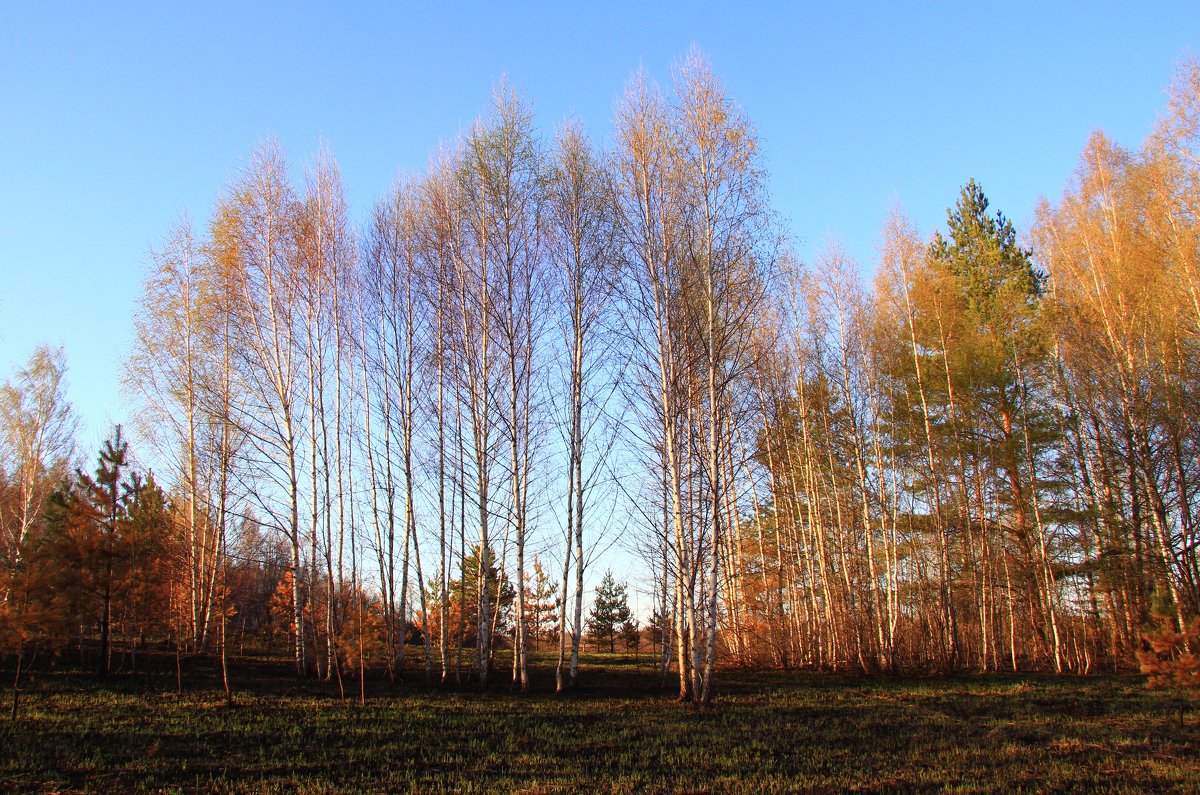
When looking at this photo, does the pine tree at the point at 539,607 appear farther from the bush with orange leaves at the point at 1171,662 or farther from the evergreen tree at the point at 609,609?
the bush with orange leaves at the point at 1171,662

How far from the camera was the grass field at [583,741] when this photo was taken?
221 inches

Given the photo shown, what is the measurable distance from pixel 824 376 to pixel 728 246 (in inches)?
307

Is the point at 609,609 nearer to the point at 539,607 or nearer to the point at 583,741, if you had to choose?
the point at 539,607

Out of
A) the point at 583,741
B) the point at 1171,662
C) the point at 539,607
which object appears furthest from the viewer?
the point at 539,607

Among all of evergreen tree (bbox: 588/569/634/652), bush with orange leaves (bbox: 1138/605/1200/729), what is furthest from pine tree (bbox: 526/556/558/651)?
bush with orange leaves (bbox: 1138/605/1200/729)

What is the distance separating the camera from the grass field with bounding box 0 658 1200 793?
5.61 metres

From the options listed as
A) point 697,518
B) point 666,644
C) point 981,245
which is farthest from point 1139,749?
point 981,245

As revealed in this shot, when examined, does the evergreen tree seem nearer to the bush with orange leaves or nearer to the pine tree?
the pine tree

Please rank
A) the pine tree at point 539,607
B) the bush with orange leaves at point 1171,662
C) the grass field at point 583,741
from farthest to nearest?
the pine tree at point 539,607
the bush with orange leaves at point 1171,662
the grass field at point 583,741

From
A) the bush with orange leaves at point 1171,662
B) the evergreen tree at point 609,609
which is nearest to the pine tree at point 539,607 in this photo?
the evergreen tree at point 609,609

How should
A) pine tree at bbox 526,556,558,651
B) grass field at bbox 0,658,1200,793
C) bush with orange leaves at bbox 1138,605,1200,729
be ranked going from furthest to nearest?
pine tree at bbox 526,556,558,651 < bush with orange leaves at bbox 1138,605,1200,729 < grass field at bbox 0,658,1200,793

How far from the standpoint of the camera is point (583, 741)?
7316mm

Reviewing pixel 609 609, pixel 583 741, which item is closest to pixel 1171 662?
pixel 583 741

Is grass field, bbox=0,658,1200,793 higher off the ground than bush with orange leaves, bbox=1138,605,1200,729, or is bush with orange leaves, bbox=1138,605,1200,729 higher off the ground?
bush with orange leaves, bbox=1138,605,1200,729
